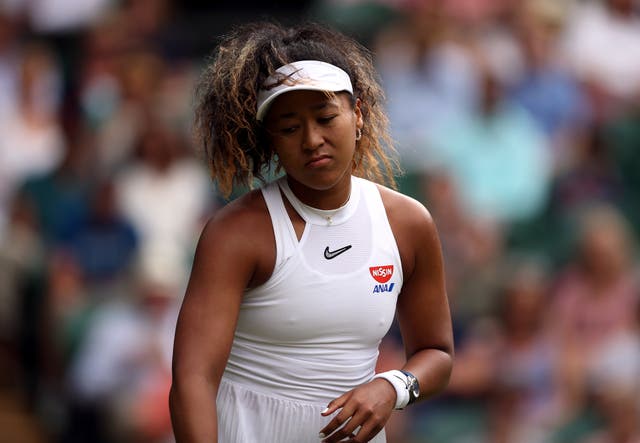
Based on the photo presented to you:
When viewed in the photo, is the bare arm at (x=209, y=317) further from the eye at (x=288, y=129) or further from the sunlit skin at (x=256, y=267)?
the eye at (x=288, y=129)

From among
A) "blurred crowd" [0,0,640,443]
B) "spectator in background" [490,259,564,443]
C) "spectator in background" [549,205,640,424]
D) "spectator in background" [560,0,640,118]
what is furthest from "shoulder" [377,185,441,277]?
"spectator in background" [560,0,640,118]

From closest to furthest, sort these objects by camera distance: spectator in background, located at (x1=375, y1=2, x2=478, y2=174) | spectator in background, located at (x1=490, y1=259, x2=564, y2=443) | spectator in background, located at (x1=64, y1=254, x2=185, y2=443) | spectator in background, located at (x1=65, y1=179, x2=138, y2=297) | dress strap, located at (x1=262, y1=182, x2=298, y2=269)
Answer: dress strap, located at (x1=262, y1=182, x2=298, y2=269)
spectator in background, located at (x1=490, y1=259, x2=564, y2=443)
spectator in background, located at (x1=64, y1=254, x2=185, y2=443)
spectator in background, located at (x1=65, y1=179, x2=138, y2=297)
spectator in background, located at (x1=375, y1=2, x2=478, y2=174)

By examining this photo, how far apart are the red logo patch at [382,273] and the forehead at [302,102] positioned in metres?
0.44

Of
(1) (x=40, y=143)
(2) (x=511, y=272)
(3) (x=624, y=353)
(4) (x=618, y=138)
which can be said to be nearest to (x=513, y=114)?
(4) (x=618, y=138)

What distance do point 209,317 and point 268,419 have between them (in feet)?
1.18

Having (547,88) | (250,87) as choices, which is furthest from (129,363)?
(250,87)

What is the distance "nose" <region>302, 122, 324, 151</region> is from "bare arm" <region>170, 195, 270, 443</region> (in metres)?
0.27

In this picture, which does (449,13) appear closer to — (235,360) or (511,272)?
(511,272)

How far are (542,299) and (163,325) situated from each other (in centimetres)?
209

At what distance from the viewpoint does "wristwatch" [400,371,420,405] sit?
3.18 metres

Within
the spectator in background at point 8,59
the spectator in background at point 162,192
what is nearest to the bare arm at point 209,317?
the spectator in background at point 162,192

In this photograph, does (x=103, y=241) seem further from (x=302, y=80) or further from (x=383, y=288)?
(x=302, y=80)

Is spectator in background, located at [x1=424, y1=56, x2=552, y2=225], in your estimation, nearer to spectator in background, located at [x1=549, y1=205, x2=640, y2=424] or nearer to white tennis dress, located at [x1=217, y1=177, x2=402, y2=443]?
spectator in background, located at [x1=549, y1=205, x2=640, y2=424]

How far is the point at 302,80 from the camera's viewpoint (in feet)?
9.91
